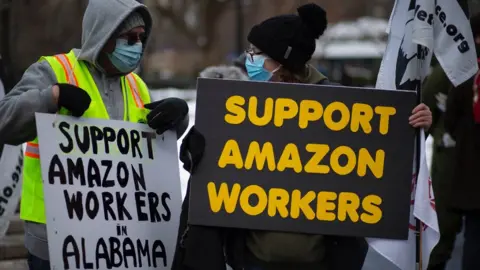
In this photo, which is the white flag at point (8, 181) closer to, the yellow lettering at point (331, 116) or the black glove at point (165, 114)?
the black glove at point (165, 114)

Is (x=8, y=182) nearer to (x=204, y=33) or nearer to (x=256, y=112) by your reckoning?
(x=256, y=112)

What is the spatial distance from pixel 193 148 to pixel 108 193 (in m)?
0.49

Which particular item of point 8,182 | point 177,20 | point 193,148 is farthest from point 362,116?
point 177,20

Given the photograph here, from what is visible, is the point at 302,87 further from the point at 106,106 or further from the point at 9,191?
the point at 9,191

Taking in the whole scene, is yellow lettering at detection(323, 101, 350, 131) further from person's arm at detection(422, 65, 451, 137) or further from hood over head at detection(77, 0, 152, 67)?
person's arm at detection(422, 65, 451, 137)

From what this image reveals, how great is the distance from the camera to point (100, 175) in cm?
443

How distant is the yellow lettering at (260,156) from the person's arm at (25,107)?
80 cm

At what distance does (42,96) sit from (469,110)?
13.0 ft

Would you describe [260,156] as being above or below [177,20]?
above

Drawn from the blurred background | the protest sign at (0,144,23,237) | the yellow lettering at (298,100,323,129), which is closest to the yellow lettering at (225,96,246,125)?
the yellow lettering at (298,100,323,129)

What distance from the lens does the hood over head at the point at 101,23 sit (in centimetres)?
443

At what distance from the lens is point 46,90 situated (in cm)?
425

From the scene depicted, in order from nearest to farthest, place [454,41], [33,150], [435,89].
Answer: [33,150] → [454,41] → [435,89]

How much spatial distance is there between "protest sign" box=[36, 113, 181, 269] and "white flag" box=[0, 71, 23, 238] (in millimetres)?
2420
